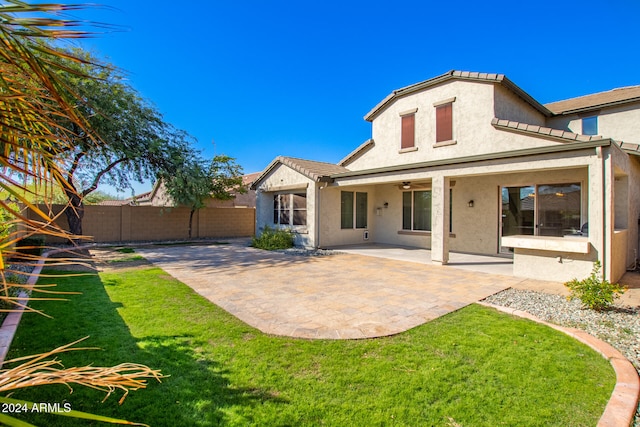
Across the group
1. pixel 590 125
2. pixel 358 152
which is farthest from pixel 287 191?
pixel 590 125

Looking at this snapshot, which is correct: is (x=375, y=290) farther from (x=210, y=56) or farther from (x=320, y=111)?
(x=320, y=111)

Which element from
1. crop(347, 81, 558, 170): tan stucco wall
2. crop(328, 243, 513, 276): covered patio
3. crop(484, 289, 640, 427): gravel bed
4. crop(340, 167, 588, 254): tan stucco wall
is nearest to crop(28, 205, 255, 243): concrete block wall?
crop(340, 167, 588, 254): tan stucco wall

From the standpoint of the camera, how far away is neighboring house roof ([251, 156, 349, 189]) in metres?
14.3

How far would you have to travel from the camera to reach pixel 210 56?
14.5 metres

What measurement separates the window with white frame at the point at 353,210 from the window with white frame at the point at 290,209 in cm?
182

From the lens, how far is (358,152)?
15.7 metres

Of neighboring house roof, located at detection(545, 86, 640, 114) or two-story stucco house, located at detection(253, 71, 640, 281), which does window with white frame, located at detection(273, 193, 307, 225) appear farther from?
neighboring house roof, located at detection(545, 86, 640, 114)

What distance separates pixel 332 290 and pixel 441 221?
16.2 feet

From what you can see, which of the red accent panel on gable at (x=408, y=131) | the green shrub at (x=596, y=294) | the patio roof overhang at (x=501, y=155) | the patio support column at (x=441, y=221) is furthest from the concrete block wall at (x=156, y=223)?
the green shrub at (x=596, y=294)

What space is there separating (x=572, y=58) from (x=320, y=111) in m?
14.7

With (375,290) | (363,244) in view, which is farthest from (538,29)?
(375,290)

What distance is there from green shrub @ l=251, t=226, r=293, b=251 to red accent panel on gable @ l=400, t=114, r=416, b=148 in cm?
666

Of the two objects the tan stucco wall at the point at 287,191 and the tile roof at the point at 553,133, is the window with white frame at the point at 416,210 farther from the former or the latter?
the tile roof at the point at 553,133

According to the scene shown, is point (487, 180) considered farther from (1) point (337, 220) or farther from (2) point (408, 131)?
(1) point (337, 220)
